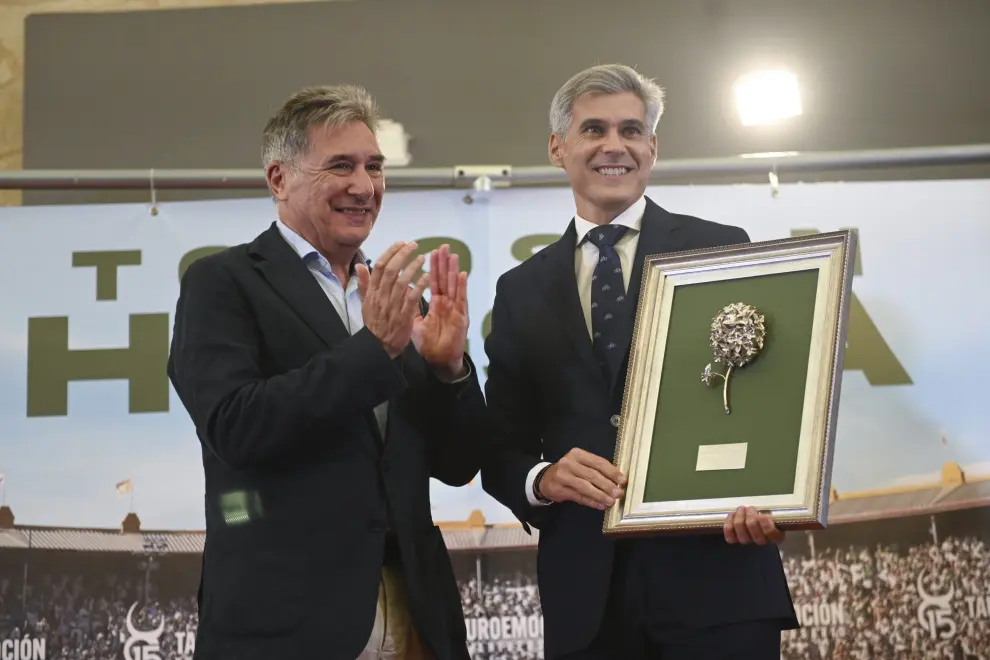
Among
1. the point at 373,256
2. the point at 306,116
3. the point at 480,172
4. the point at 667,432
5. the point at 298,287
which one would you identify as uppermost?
the point at 480,172

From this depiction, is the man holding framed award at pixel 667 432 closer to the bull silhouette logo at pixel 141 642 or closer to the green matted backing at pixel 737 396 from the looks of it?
the green matted backing at pixel 737 396

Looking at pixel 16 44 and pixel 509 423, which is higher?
pixel 16 44

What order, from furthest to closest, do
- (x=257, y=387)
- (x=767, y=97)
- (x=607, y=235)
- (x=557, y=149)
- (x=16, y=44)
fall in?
(x=16, y=44)
(x=767, y=97)
(x=557, y=149)
(x=607, y=235)
(x=257, y=387)

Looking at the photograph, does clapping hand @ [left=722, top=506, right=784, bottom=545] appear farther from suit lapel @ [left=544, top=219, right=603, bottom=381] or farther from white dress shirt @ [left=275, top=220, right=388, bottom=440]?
white dress shirt @ [left=275, top=220, right=388, bottom=440]

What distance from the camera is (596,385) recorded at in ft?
7.28

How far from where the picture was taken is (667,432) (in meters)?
2.05

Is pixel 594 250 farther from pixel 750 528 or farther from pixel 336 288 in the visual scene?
pixel 750 528

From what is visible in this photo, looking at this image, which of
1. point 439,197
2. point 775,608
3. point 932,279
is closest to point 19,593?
point 439,197

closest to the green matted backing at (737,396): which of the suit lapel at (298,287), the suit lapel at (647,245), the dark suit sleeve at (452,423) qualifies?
the suit lapel at (647,245)

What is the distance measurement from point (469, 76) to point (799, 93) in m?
1.36

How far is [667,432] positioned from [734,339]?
0.21 metres

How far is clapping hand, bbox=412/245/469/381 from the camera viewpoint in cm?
209


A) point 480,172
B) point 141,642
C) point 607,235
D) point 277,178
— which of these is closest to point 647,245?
point 607,235

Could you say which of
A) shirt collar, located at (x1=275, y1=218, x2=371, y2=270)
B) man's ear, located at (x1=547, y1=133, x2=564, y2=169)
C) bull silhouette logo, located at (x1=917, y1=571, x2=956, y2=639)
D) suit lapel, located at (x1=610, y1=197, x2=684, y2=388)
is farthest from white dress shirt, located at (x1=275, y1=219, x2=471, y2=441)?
bull silhouette logo, located at (x1=917, y1=571, x2=956, y2=639)
